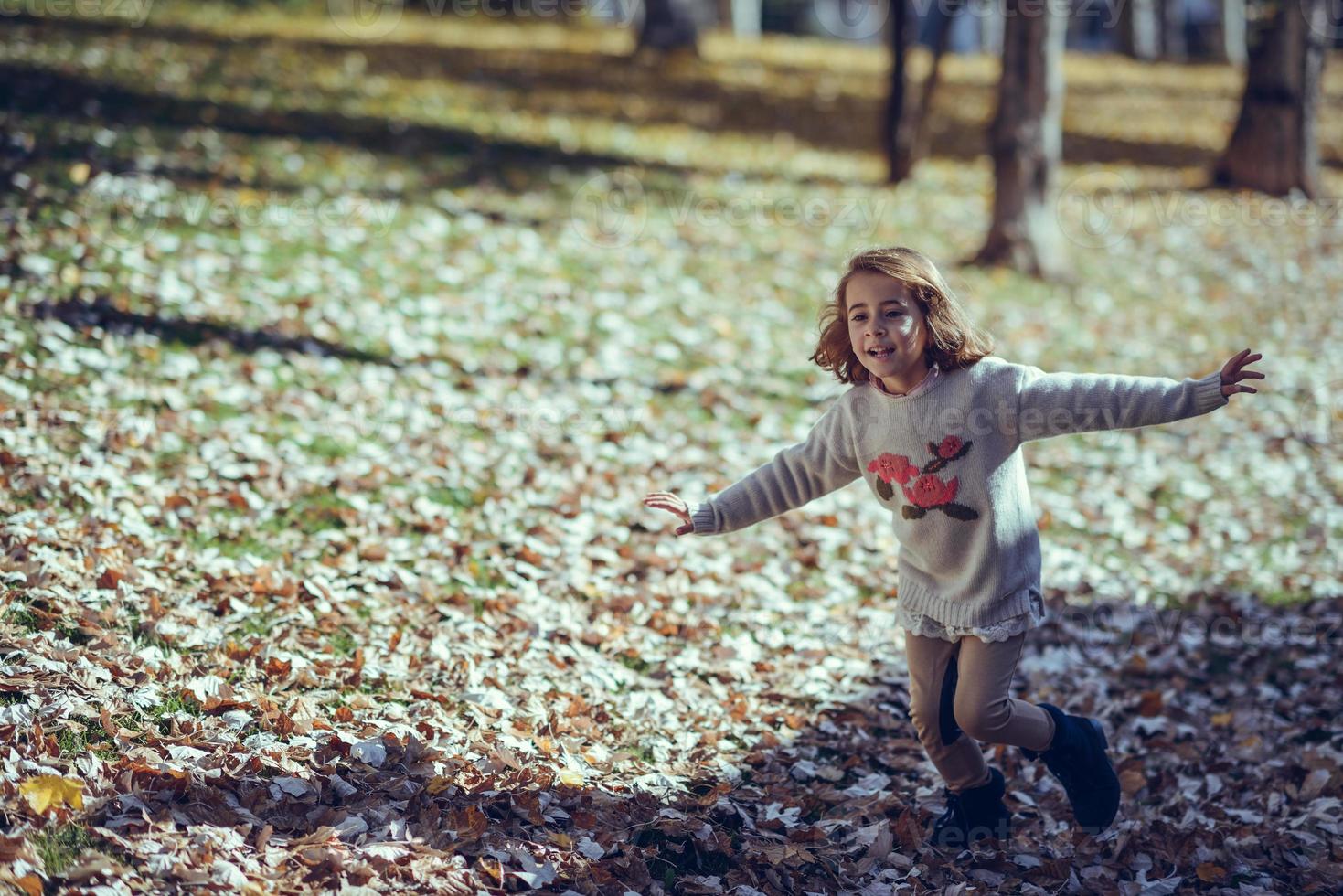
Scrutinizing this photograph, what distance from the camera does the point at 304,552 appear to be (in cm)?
581

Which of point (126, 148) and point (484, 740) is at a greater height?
point (126, 148)

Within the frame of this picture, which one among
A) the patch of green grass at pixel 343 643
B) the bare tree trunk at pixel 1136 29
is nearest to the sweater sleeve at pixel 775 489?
the patch of green grass at pixel 343 643

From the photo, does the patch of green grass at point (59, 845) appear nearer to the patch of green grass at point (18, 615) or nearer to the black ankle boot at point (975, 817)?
the patch of green grass at point (18, 615)

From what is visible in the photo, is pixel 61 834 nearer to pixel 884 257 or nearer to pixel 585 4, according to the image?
pixel 884 257

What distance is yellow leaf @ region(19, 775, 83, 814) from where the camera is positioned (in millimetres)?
3725

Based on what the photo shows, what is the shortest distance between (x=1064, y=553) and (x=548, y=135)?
8.54 metres

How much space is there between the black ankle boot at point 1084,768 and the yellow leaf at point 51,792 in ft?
10.7

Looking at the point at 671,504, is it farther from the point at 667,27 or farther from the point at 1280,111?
the point at 667,27

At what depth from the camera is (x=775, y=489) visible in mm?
4223

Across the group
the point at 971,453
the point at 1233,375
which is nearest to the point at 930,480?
the point at 971,453

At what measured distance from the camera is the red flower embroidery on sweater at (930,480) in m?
3.88

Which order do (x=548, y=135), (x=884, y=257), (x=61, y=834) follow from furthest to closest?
(x=548, y=135) < (x=884, y=257) < (x=61, y=834)

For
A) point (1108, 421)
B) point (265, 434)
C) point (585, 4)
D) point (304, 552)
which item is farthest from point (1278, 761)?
point (585, 4)

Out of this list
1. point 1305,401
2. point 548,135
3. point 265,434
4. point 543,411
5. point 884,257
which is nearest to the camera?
point 884,257
